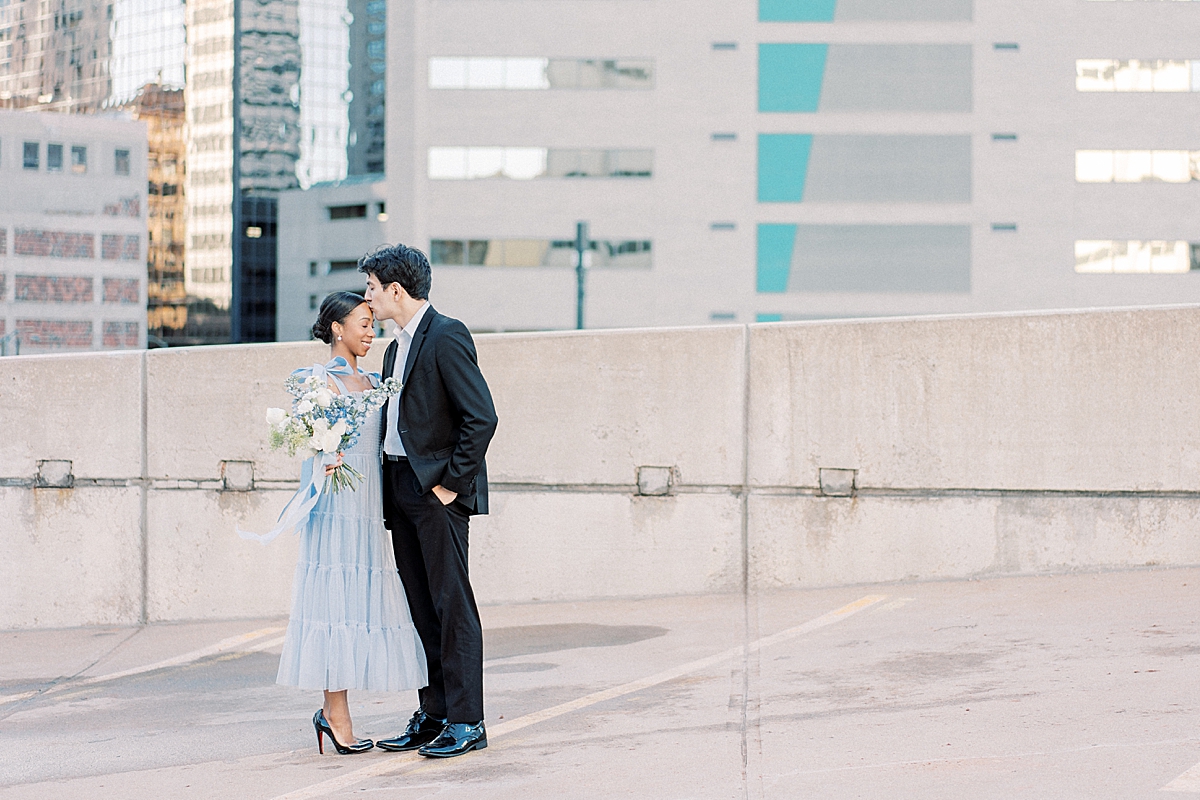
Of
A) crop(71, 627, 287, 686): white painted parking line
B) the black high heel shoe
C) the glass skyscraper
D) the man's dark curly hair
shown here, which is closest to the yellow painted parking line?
crop(71, 627, 287, 686): white painted parking line

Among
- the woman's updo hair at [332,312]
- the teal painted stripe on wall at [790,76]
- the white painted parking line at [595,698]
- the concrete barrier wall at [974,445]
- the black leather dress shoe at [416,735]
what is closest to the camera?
the white painted parking line at [595,698]

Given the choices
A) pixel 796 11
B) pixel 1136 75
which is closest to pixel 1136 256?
pixel 1136 75

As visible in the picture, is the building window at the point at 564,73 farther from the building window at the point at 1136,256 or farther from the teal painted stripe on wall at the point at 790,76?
the building window at the point at 1136,256

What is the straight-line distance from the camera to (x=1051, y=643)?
5.46 meters

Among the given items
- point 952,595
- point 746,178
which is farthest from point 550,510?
point 746,178

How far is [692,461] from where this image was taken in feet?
23.6

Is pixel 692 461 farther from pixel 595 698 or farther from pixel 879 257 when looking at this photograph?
pixel 879 257

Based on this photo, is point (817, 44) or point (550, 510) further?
point (817, 44)

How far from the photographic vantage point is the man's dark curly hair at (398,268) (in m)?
4.61

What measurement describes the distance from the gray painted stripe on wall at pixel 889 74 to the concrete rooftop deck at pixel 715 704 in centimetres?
5468

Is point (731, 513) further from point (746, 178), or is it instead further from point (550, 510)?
point (746, 178)

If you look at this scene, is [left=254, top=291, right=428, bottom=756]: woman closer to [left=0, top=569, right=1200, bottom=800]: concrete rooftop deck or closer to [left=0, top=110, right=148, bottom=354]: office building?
[left=0, top=569, right=1200, bottom=800]: concrete rooftop deck

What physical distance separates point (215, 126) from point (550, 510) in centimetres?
11582

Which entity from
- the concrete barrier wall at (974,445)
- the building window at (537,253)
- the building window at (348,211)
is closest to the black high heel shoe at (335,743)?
the concrete barrier wall at (974,445)
